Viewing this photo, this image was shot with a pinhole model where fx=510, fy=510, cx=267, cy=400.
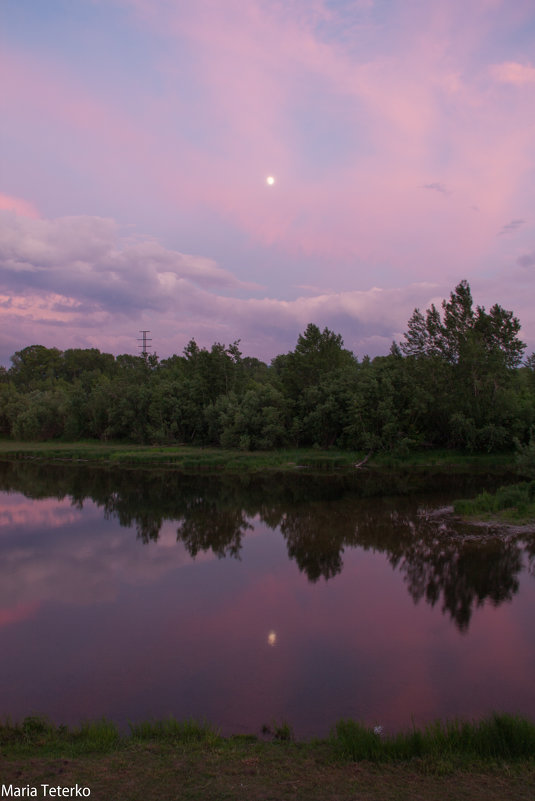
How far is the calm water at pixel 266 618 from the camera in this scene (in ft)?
27.8

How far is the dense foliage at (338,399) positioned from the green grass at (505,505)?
14.5m

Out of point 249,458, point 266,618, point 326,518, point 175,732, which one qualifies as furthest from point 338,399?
point 175,732

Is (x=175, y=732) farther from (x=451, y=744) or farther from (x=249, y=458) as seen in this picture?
(x=249, y=458)

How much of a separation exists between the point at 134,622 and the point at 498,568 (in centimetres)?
1019

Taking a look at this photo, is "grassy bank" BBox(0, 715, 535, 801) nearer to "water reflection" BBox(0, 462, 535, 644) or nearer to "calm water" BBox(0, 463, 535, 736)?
"calm water" BBox(0, 463, 535, 736)

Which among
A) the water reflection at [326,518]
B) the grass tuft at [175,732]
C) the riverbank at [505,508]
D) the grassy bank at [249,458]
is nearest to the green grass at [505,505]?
the riverbank at [505,508]

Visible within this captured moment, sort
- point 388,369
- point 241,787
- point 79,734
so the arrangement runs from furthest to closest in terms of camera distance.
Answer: point 388,369 → point 79,734 → point 241,787

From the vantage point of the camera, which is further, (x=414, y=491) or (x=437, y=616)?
(x=414, y=491)

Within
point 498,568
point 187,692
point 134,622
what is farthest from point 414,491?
point 187,692

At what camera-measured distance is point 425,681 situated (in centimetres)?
899

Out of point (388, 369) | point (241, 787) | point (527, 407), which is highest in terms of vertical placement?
point (388, 369)

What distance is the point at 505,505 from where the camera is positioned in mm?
20844

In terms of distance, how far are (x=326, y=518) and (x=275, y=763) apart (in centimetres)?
1638

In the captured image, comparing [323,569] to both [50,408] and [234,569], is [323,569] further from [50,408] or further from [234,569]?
[50,408]
